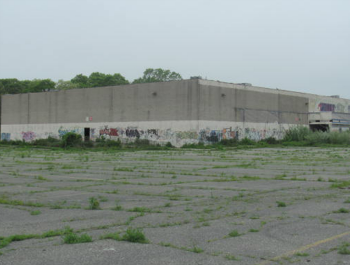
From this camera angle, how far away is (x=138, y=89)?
156 feet

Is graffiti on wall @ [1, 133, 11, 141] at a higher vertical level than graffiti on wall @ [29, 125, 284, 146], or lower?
lower

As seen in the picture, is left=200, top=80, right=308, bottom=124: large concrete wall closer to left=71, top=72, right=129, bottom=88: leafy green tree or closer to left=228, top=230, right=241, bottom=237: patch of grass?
left=228, top=230, right=241, bottom=237: patch of grass

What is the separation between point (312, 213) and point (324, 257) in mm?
3115

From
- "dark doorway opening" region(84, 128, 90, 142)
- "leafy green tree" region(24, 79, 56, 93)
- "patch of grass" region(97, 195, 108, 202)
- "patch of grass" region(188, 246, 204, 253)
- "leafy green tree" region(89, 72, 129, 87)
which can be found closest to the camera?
"patch of grass" region(188, 246, 204, 253)

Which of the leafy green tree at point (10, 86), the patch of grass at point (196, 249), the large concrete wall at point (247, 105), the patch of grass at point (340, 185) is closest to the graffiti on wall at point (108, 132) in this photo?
the large concrete wall at point (247, 105)

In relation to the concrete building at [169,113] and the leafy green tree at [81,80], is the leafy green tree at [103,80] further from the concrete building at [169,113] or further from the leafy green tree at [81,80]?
the concrete building at [169,113]

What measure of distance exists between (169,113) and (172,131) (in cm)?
192

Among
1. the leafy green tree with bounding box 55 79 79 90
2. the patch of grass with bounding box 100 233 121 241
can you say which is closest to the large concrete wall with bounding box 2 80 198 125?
the patch of grass with bounding box 100 233 121 241

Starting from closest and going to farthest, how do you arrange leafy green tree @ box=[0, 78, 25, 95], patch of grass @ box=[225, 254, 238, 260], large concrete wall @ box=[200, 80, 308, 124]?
1. patch of grass @ box=[225, 254, 238, 260]
2. large concrete wall @ box=[200, 80, 308, 124]
3. leafy green tree @ box=[0, 78, 25, 95]

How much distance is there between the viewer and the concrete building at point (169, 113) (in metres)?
44.7

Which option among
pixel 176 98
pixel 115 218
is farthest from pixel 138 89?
pixel 115 218

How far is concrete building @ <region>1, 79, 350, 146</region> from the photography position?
147 feet

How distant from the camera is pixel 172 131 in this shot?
44875mm

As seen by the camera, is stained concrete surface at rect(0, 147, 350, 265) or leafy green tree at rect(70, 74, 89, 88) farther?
leafy green tree at rect(70, 74, 89, 88)
